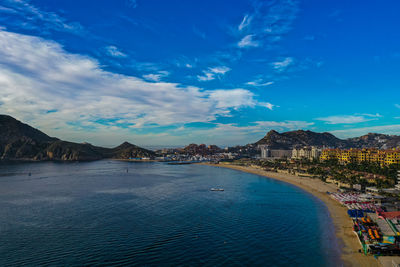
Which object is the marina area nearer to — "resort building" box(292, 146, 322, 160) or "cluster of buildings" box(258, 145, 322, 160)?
"cluster of buildings" box(258, 145, 322, 160)

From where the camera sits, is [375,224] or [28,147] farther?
[28,147]

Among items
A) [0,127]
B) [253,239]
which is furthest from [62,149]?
[253,239]

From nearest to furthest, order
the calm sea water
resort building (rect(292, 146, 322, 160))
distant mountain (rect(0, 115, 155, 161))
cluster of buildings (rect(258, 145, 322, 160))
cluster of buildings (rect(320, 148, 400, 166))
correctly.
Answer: the calm sea water → cluster of buildings (rect(320, 148, 400, 166)) → resort building (rect(292, 146, 322, 160)) → cluster of buildings (rect(258, 145, 322, 160)) → distant mountain (rect(0, 115, 155, 161))

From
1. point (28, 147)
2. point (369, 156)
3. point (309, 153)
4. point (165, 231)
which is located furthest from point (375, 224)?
point (28, 147)

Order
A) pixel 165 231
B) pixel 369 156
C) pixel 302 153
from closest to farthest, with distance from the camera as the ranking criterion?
pixel 165 231 → pixel 369 156 → pixel 302 153

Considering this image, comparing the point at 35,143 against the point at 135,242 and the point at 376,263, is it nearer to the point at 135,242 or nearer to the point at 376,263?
the point at 135,242

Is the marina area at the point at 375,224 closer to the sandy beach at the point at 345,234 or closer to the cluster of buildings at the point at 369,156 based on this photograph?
the sandy beach at the point at 345,234

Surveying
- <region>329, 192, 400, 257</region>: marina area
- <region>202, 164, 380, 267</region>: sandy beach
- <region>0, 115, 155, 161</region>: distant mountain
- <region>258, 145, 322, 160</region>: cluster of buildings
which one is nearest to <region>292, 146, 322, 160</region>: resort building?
<region>258, 145, 322, 160</region>: cluster of buildings

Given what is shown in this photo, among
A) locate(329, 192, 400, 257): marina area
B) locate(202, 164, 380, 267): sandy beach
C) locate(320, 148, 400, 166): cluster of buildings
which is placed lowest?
locate(202, 164, 380, 267): sandy beach

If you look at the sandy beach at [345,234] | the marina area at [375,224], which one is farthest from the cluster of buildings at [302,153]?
the marina area at [375,224]

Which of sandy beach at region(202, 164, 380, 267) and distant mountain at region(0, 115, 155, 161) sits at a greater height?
distant mountain at region(0, 115, 155, 161)

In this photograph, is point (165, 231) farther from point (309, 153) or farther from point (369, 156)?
point (309, 153)
